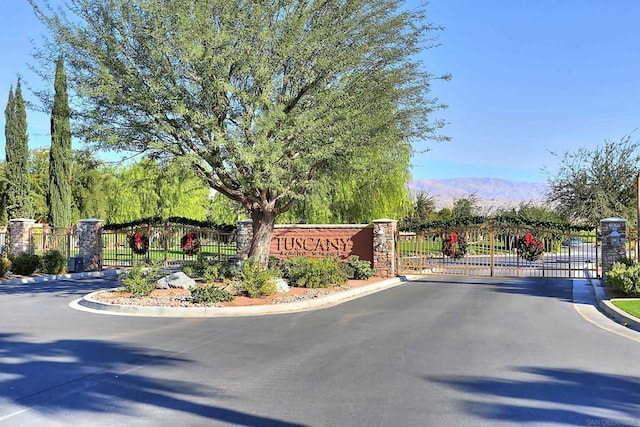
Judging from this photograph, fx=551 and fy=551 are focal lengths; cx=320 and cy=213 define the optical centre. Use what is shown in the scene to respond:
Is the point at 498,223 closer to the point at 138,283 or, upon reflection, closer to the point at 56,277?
the point at 138,283

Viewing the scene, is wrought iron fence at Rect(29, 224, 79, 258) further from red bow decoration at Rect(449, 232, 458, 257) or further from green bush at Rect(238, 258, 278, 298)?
red bow decoration at Rect(449, 232, 458, 257)

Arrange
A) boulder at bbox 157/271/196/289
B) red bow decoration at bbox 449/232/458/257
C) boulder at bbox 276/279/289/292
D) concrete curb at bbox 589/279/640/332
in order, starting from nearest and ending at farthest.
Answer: concrete curb at bbox 589/279/640/332 → boulder at bbox 276/279/289/292 → boulder at bbox 157/271/196/289 → red bow decoration at bbox 449/232/458/257

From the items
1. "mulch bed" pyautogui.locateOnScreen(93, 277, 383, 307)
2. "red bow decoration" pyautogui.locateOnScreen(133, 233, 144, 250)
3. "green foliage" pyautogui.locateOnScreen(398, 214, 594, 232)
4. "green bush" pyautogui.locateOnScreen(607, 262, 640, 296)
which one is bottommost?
"mulch bed" pyautogui.locateOnScreen(93, 277, 383, 307)

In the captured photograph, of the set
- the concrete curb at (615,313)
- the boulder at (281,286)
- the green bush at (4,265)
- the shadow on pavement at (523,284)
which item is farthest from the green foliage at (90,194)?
the concrete curb at (615,313)

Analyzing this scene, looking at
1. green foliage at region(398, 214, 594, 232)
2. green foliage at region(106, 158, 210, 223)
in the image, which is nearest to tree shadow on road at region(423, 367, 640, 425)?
green foliage at region(398, 214, 594, 232)

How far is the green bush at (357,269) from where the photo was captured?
65.0 feet

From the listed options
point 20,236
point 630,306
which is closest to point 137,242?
point 20,236

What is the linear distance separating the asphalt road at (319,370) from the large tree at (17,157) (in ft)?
103

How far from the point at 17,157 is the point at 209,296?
109 feet

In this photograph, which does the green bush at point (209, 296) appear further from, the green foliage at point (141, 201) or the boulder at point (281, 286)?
the green foliage at point (141, 201)

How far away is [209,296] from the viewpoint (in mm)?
12641

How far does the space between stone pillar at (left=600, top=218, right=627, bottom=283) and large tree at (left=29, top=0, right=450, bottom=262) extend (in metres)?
8.47

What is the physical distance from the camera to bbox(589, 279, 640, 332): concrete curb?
10391 mm

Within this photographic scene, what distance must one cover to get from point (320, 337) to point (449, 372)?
2.92 meters
